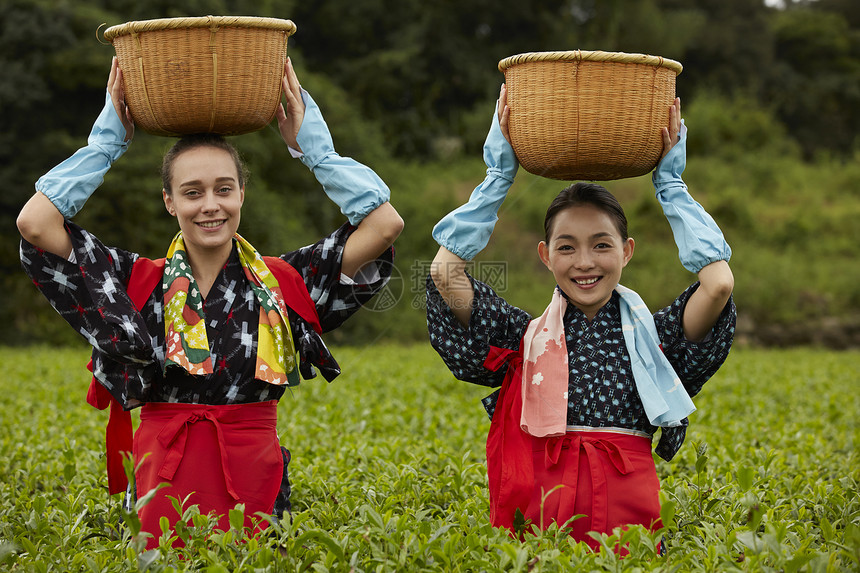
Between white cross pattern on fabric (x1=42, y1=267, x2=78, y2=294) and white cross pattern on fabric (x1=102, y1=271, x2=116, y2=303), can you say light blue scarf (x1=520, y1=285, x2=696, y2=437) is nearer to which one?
white cross pattern on fabric (x1=102, y1=271, x2=116, y2=303)

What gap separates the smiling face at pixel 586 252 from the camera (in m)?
2.42

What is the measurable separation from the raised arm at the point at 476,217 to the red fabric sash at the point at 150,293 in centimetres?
41

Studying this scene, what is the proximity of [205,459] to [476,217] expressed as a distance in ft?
3.14

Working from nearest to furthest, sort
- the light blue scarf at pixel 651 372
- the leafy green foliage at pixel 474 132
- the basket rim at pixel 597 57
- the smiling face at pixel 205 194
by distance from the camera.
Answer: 1. the basket rim at pixel 597 57
2. the light blue scarf at pixel 651 372
3. the smiling face at pixel 205 194
4. the leafy green foliage at pixel 474 132

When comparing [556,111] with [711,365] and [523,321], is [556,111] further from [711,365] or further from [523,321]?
[711,365]

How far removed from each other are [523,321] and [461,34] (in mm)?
20014

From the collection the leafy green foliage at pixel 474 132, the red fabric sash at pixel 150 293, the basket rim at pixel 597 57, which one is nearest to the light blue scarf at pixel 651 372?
the basket rim at pixel 597 57

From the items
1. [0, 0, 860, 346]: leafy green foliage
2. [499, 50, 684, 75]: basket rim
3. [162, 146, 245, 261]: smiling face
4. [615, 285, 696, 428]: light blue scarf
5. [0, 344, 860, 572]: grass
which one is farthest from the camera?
[0, 0, 860, 346]: leafy green foliage

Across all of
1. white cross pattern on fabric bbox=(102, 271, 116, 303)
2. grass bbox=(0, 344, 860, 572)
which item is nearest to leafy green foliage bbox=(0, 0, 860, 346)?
grass bbox=(0, 344, 860, 572)

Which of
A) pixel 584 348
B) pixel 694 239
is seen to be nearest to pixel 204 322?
pixel 584 348

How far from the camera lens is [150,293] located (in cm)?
250

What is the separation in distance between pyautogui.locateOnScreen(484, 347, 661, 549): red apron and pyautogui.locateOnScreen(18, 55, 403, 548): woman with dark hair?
0.59 metres

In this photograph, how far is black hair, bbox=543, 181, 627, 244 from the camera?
245 centimetres

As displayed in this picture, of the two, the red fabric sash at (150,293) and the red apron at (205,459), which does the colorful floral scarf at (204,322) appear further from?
the red apron at (205,459)
